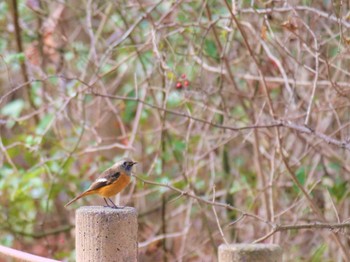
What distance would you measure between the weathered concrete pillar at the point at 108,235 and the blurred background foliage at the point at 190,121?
2109 mm

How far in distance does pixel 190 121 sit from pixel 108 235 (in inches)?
116

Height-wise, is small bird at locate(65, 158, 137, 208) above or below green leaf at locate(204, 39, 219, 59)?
below

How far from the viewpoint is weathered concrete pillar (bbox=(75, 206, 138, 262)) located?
261 centimetres

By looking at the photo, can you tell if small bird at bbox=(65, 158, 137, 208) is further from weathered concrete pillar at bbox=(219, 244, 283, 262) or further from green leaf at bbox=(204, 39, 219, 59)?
green leaf at bbox=(204, 39, 219, 59)

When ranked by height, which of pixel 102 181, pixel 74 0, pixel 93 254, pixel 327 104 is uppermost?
pixel 74 0

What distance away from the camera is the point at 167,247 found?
684cm

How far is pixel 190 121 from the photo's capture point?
552 centimetres

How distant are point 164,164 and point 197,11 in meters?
1.16

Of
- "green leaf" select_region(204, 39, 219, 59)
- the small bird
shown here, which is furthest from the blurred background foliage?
the small bird

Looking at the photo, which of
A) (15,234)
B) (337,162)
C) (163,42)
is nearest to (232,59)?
(163,42)

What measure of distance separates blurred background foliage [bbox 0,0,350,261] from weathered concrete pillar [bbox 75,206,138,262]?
6.92 ft

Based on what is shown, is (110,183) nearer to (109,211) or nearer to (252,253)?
(109,211)

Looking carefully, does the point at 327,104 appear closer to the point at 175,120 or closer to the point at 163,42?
the point at 163,42

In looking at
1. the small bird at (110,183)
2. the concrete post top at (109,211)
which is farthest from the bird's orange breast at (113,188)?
the concrete post top at (109,211)
